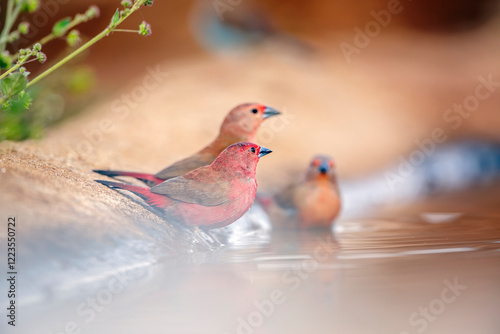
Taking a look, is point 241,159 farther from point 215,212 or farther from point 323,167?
point 323,167

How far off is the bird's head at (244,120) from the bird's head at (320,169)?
3.81 ft

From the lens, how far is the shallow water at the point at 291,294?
1693mm

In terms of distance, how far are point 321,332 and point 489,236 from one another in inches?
68.5

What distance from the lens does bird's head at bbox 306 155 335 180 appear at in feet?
13.8

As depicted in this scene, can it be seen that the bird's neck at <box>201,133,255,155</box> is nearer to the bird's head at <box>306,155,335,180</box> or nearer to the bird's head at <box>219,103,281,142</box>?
the bird's head at <box>219,103,281,142</box>

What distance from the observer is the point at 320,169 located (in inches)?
166

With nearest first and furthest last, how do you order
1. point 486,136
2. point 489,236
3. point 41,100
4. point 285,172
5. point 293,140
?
point 489,236 < point 41,100 < point 285,172 < point 293,140 < point 486,136

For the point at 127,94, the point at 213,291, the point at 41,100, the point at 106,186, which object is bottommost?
the point at 213,291

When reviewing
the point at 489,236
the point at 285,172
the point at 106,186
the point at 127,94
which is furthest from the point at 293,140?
the point at 106,186

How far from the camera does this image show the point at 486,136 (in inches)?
278

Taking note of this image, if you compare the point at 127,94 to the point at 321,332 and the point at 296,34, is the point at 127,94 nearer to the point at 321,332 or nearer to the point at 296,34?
the point at 296,34

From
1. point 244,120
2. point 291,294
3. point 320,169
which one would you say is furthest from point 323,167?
point 291,294

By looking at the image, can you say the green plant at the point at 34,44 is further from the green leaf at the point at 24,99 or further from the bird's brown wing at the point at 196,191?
the bird's brown wing at the point at 196,191

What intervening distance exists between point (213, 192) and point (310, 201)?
1.77 m
